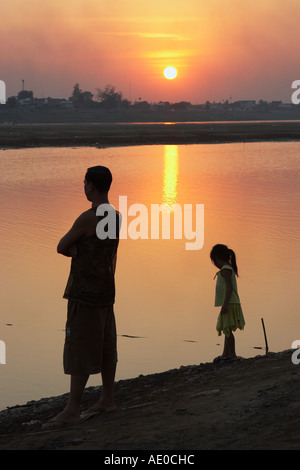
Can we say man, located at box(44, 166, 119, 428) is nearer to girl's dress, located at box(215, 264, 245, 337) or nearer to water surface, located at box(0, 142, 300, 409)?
water surface, located at box(0, 142, 300, 409)

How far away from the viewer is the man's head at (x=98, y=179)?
207 inches

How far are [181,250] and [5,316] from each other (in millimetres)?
4657

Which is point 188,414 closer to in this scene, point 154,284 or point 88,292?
point 88,292

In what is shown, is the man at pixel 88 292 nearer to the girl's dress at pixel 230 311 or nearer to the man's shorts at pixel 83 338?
the man's shorts at pixel 83 338

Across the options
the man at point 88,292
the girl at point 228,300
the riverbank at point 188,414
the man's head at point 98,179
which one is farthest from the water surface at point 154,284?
the man's head at point 98,179

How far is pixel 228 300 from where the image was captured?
6.82m

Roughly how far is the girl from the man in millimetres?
1784

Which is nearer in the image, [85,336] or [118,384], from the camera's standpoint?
[85,336]

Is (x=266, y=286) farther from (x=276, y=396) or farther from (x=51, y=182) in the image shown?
(x=51, y=182)

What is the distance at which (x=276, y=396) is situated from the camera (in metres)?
5.14

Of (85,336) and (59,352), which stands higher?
(85,336)

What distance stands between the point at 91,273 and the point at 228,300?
1927 millimetres

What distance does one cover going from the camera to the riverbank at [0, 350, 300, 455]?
443cm
